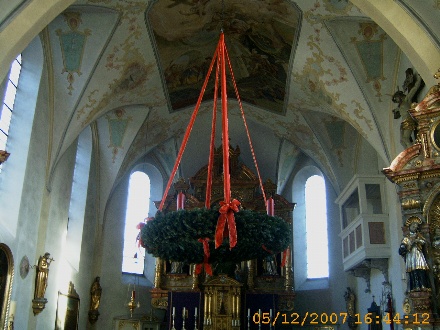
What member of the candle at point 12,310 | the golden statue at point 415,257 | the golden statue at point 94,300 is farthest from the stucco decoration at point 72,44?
the golden statue at point 415,257

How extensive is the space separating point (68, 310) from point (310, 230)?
783 centimetres

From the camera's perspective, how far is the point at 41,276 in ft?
38.3

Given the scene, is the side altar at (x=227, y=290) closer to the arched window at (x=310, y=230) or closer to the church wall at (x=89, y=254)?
the arched window at (x=310, y=230)

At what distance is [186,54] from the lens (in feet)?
47.3

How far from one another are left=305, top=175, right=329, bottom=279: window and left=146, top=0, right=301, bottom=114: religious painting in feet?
9.79

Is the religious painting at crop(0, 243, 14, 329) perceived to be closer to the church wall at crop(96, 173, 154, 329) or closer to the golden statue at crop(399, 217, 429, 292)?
the church wall at crop(96, 173, 154, 329)

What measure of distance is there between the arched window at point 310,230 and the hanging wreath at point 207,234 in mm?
9915

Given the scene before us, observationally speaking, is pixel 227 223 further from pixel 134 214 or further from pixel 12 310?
pixel 134 214

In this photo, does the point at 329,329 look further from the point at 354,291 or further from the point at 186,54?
the point at 186,54

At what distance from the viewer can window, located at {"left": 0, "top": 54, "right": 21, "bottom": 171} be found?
11070 mm

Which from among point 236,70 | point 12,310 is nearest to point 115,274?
point 12,310

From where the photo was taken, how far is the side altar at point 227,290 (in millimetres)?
15070

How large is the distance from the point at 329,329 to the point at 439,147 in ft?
27.1

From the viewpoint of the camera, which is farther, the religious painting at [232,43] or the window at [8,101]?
the religious painting at [232,43]
